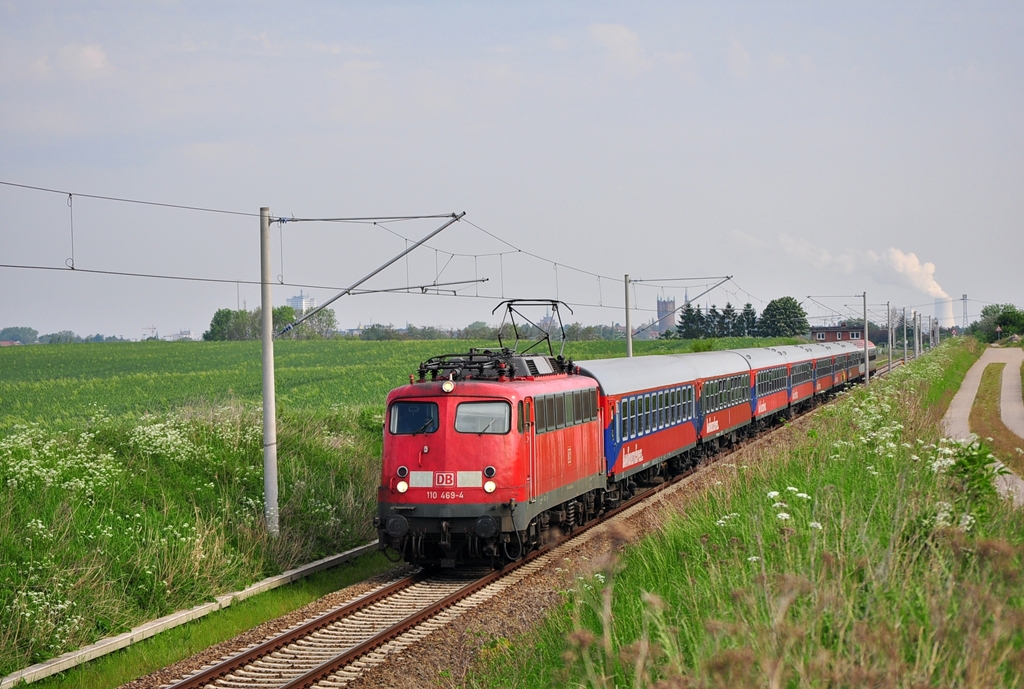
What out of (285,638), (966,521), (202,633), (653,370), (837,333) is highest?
(837,333)

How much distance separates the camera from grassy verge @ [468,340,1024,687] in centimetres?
484

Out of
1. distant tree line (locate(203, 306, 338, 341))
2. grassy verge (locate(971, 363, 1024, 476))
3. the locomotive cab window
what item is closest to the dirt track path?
grassy verge (locate(971, 363, 1024, 476))

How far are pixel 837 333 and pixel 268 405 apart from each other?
110396 millimetres

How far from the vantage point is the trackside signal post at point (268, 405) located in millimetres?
16844

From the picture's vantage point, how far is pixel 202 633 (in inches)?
520

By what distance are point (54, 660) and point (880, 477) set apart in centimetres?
1000

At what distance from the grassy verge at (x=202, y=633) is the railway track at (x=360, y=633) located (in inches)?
38.1

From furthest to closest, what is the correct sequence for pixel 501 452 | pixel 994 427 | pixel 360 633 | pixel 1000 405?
1. pixel 1000 405
2. pixel 994 427
3. pixel 501 452
4. pixel 360 633

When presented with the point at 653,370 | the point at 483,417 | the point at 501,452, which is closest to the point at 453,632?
the point at 501,452

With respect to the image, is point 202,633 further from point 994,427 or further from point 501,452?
point 994,427

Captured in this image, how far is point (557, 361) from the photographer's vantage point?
61.9ft

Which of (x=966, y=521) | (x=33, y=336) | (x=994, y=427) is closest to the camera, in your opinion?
(x=966, y=521)

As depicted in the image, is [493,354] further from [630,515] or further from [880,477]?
[880,477]

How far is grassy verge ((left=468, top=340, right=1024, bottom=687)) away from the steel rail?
3253 mm
